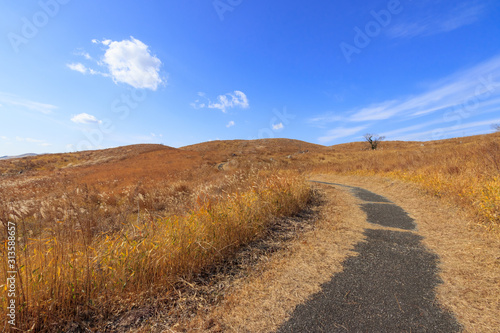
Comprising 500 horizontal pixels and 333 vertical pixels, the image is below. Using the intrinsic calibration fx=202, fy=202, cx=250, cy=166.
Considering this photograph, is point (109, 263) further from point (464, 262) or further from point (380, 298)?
point (464, 262)

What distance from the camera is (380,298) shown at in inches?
102

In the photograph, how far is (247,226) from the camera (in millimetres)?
4590

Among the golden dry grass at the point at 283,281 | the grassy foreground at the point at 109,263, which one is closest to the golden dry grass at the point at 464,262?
the golden dry grass at the point at 283,281

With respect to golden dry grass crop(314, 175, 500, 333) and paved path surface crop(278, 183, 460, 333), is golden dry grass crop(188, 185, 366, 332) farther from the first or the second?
golden dry grass crop(314, 175, 500, 333)

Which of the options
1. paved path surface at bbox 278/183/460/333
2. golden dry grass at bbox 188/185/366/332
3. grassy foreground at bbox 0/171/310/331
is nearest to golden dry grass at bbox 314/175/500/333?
paved path surface at bbox 278/183/460/333

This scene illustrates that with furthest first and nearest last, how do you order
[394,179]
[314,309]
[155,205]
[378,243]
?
1. [394,179]
2. [155,205]
3. [378,243]
4. [314,309]

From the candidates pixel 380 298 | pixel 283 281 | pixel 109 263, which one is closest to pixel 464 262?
pixel 380 298

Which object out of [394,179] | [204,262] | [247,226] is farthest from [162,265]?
[394,179]

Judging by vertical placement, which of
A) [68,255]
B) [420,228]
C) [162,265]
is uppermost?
[68,255]

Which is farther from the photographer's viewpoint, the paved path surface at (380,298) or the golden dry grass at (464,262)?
the golden dry grass at (464,262)

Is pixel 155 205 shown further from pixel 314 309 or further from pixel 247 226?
pixel 314 309

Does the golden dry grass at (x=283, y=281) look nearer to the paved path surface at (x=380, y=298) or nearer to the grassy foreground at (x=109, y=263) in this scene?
the paved path surface at (x=380, y=298)

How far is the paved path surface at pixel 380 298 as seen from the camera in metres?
2.18

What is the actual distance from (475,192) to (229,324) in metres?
7.55
